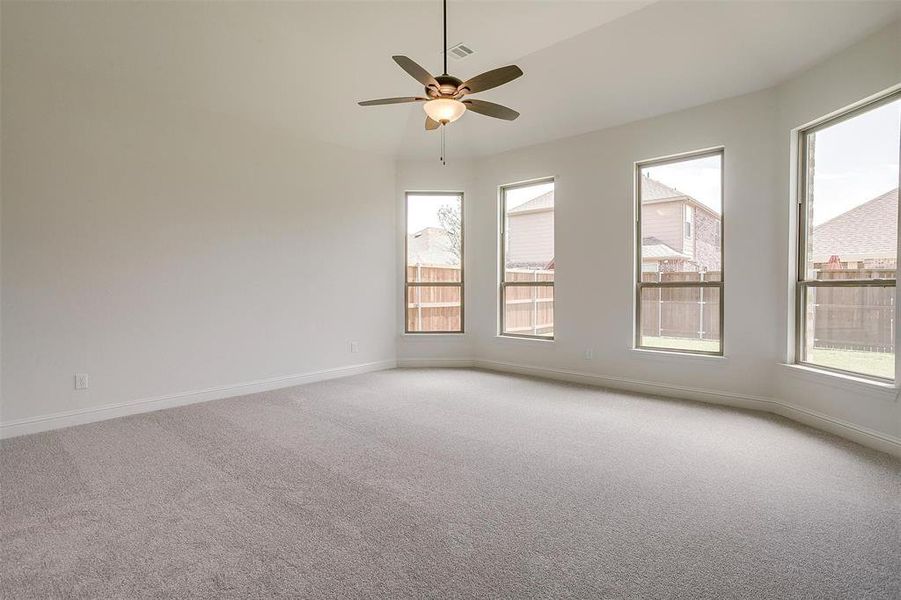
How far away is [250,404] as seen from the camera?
4598 mm

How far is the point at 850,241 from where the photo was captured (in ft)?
12.0

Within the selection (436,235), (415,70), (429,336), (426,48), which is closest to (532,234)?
(436,235)

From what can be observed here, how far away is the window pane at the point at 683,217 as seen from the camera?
185 inches

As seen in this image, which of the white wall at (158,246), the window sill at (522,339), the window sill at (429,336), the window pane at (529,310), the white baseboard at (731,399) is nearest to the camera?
the white baseboard at (731,399)

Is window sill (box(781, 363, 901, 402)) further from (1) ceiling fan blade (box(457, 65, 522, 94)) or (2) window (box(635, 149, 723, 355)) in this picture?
(1) ceiling fan blade (box(457, 65, 522, 94))

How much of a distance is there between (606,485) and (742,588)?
3.12 ft

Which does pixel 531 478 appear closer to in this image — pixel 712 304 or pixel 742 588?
pixel 742 588

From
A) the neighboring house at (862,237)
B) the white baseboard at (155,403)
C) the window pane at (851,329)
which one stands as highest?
the neighboring house at (862,237)

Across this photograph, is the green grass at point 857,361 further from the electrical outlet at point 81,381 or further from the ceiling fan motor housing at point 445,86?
the electrical outlet at point 81,381

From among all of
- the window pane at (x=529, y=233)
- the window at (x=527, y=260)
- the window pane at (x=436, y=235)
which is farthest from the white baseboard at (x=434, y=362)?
the window pane at (x=529, y=233)

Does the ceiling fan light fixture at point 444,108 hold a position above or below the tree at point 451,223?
above

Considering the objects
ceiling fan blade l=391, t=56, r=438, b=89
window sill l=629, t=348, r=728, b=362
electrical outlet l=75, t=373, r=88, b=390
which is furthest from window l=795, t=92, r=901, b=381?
electrical outlet l=75, t=373, r=88, b=390

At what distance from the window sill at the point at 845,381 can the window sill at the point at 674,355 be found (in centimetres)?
60

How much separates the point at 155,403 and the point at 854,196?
20.9 ft
